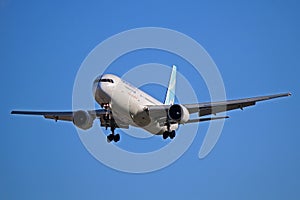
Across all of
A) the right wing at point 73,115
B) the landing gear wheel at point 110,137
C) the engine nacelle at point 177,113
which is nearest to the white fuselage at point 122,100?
the right wing at point 73,115

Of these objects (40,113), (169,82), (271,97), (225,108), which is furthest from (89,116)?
(169,82)

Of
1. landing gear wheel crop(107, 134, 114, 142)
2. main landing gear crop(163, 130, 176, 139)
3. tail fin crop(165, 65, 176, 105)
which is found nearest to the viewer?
main landing gear crop(163, 130, 176, 139)

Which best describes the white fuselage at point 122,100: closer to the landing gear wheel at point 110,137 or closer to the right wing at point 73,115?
Result: the right wing at point 73,115

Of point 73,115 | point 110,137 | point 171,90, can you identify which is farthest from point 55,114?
point 171,90

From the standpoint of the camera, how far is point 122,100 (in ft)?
163

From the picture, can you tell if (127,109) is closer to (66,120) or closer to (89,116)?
(89,116)

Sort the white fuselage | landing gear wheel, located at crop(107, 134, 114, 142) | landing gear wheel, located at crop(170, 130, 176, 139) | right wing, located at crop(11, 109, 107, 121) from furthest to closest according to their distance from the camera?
right wing, located at crop(11, 109, 107, 121), landing gear wheel, located at crop(107, 134, 114, 142), landing gear wheel, located at crop(170, 130, 176, 139), the white fuselage

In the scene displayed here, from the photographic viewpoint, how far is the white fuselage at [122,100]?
163 feet

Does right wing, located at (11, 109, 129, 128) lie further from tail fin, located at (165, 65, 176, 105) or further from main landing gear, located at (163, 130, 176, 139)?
tail fin, located at (165, 65, 176, 105)

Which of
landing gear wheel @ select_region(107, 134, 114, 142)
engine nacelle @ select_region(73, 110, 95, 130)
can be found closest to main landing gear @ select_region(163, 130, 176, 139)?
landing gear wheel @ select_region(107, 134, 114, 142)

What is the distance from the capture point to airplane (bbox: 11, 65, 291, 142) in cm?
4994

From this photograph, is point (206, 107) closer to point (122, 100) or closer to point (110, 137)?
point (122, 100)

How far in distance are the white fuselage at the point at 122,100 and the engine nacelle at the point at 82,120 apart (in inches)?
99.4

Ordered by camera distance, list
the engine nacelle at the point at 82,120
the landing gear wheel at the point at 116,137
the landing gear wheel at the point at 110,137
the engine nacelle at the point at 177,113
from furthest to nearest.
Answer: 1. the landing gear wheel at the point at 116,137
2. the landing gear wheel at the point at 110,137
3. the engine nacelle at the point at 82,120
4. the engine nacelle at the point at 177,113
